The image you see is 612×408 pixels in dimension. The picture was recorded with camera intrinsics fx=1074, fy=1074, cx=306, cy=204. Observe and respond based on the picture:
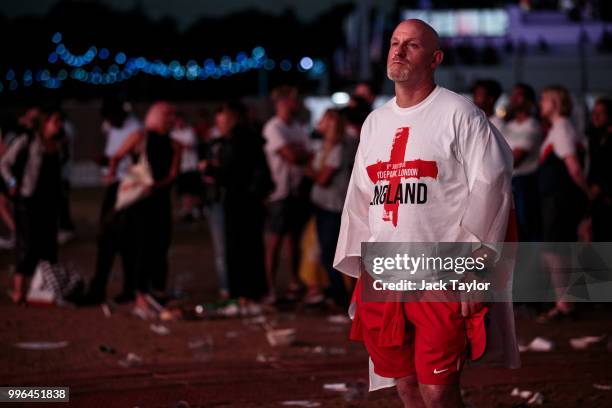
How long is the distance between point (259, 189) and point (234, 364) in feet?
9.26

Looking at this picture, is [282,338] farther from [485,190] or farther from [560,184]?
[485,190]

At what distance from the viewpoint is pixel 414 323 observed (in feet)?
15.0

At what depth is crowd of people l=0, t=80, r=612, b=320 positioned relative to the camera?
974 centimetres

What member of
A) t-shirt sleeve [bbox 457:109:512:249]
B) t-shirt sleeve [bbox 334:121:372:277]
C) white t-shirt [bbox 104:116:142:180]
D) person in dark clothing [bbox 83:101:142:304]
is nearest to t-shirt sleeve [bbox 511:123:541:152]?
person in dark clothing [bbox 83:101:142:304]

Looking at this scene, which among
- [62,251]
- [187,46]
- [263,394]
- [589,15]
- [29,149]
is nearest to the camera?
[263,394]

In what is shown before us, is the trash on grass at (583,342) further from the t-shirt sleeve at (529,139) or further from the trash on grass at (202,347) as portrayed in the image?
the trash on grass at (202,347)

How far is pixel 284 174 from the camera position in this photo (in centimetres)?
1087

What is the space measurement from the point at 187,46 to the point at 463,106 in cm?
8458

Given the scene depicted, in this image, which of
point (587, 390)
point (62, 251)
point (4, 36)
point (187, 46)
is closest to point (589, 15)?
point (187, 46)

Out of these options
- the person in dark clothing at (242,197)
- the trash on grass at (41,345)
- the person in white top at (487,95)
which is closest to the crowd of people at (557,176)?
the person in white top at (487,95)

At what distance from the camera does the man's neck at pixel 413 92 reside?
183 inches

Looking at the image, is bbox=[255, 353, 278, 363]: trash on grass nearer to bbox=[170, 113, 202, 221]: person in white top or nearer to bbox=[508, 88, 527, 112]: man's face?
bbox=[508, 88, 527, 112]: man's face

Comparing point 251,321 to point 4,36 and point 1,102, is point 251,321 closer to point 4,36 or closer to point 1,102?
point 1,102

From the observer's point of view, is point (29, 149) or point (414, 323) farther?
point (29, 149)
